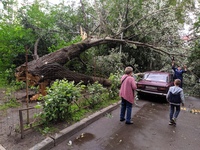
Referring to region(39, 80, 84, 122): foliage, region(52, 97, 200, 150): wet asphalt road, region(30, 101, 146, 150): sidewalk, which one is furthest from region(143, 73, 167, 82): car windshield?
region(39, 80, 84, 122): foliage

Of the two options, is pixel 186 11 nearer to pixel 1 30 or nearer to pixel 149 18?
pixel 149 18

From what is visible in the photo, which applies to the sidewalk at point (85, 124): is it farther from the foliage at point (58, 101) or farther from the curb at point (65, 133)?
the foliage at point (58, 101)

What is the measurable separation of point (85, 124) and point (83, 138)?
628 mm

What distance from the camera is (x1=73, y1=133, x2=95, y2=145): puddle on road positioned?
141 inches

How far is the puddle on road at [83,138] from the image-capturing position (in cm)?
359

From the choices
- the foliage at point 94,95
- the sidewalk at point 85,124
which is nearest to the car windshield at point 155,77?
the sidewalk at point 85,124

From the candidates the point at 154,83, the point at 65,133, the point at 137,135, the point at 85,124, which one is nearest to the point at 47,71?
the point at 85,124

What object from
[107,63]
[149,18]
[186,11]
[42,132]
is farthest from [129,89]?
[186,11]

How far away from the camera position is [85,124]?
439 cm

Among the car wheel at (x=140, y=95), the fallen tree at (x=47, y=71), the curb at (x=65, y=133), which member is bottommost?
the car wheel at (x=140, y=95)

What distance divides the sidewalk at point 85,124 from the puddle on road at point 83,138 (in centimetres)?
21

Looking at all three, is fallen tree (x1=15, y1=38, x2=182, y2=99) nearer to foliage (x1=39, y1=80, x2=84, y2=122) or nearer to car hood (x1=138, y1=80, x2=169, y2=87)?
foliage (x1=39, y1=80, x2=84, y2=122)

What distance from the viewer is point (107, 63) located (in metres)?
10.0

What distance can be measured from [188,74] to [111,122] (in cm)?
922
